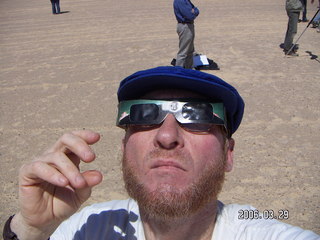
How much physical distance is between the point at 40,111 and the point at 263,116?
3855mm

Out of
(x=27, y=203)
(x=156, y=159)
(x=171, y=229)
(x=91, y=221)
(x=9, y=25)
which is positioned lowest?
(x=9, y=25)

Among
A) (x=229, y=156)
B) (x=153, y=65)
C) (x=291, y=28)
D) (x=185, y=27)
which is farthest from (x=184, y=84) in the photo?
(x=291, y=28)

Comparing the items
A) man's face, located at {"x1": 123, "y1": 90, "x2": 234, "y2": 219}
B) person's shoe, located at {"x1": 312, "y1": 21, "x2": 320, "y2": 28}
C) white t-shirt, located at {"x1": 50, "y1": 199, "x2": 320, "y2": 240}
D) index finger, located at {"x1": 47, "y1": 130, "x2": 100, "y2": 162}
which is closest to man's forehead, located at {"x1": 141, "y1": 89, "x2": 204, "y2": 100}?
man's face, located at {"x1": 123, "y1": 90, "x2": 234, "y2": 219}

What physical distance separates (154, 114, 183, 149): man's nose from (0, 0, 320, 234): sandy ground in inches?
84.8

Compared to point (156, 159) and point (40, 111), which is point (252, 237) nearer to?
point (156, 159)

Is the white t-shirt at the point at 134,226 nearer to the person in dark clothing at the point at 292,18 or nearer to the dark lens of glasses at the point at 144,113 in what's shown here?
the dark lens of glasses at the point at 144,113

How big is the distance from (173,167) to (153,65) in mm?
6114

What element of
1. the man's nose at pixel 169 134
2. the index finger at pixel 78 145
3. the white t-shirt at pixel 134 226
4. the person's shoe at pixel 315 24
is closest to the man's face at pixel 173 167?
the man's nose at pixel 169 134

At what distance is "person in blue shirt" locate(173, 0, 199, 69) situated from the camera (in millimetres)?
6309

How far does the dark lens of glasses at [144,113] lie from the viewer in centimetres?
162

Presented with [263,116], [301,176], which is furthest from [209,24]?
[301,176]

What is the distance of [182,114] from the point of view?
1609mm

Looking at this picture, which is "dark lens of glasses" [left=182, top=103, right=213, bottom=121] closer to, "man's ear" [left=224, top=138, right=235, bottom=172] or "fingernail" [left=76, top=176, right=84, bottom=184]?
"man's ear" [left=224, top=138, right=235, bottom=172]

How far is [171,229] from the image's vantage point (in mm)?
1532
